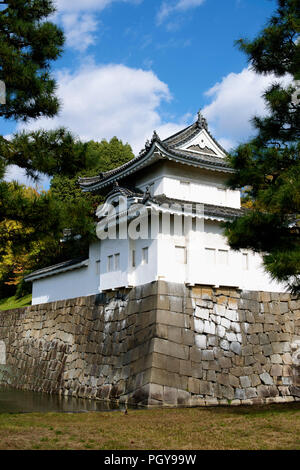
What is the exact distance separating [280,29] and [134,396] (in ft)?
26.2

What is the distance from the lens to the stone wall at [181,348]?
10.9 meters

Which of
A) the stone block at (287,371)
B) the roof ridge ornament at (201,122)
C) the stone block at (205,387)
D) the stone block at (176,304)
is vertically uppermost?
the roof ridge ornament at (201,122)

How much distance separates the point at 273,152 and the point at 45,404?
27.2 ft

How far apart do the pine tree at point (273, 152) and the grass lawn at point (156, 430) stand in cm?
228

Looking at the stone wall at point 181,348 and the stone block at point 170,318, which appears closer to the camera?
the stone wall at point 181,348

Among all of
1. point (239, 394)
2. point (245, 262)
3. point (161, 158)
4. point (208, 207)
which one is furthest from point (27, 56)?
point (239, 394)

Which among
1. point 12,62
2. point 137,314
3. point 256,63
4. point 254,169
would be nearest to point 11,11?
point 12,62

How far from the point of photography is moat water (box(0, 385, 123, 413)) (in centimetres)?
1072

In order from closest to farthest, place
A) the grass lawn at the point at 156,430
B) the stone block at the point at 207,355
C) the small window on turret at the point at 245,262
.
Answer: the grass lawn at the point at 156,430
the stone block at the point at 207,355
the small window on turret at the point at 245,262

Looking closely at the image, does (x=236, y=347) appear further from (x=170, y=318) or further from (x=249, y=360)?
(x=170, y=318)

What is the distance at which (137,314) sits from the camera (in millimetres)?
11914

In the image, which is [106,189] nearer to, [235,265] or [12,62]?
[235,265]

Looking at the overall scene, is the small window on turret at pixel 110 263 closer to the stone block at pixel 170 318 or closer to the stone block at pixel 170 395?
the stone block at pixel 170 318

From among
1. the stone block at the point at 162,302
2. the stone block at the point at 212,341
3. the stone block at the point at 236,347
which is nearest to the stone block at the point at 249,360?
the stone block at the point at 236,347
